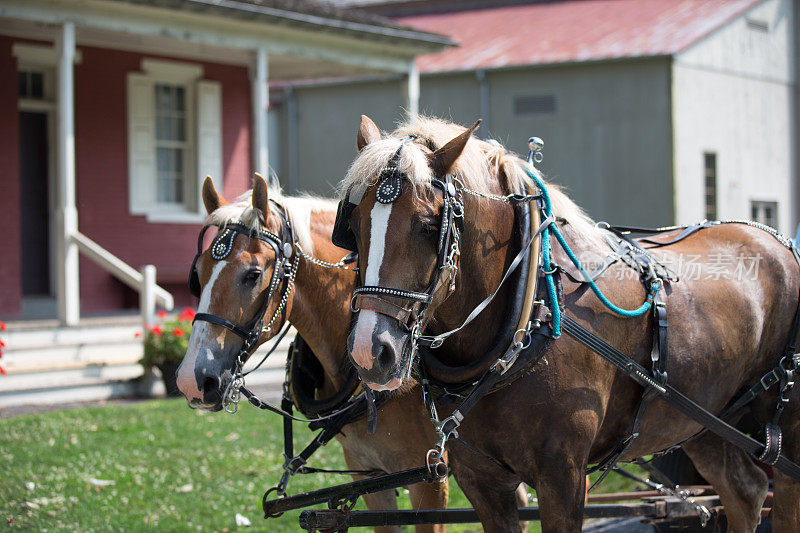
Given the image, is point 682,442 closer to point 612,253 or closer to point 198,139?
point 612,253

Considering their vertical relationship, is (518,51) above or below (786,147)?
Answer: above

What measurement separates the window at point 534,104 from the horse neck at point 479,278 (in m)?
15.8

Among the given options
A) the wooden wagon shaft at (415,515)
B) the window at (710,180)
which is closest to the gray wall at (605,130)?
the window at (710,180)

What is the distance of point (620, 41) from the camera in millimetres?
18109

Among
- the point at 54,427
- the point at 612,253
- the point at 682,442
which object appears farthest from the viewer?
the point at 54,427

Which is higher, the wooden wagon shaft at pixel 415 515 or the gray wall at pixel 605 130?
the gray wall at pixel 605 130

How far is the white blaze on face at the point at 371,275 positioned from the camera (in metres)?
2.70

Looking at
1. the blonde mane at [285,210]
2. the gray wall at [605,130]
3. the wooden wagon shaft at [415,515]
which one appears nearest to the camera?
the wooden wagon shaft at [415,515]

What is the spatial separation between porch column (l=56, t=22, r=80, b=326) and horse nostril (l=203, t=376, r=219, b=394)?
263 inches

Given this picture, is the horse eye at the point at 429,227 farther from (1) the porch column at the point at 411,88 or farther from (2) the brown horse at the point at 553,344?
(1) the porch column at the point at 411,88

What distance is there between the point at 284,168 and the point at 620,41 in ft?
27.6

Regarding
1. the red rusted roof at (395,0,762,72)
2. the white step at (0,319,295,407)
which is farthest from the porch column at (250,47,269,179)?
the red rusted roof at (395,0,762,72)

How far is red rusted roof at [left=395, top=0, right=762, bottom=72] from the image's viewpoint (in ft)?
58.6

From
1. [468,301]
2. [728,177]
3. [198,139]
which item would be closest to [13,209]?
[198,139]
